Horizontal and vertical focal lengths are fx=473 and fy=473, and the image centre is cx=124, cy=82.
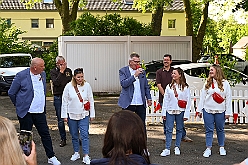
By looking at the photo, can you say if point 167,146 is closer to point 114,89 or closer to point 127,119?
point 127,119

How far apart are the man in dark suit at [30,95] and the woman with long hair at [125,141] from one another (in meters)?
4.85

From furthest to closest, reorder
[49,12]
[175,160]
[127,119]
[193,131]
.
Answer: [49,12], [193,131], [175,160], [127,119]

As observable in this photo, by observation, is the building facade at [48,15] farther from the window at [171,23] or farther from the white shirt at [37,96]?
the white shirt at [37,96]

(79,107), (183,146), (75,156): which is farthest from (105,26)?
(79,107)

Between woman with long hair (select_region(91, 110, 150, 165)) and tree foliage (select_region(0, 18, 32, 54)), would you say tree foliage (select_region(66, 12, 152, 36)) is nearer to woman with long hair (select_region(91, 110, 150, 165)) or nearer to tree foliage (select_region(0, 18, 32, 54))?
tree foliage (select_region(0, 18, 32, 54))

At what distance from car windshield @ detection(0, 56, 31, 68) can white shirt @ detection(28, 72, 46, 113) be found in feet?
49.2

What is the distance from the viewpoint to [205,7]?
1003 inches

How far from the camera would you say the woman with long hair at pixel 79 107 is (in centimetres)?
834

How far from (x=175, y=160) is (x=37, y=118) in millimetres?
2627

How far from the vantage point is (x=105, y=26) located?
2219 cm

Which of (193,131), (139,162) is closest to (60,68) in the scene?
(193,131)

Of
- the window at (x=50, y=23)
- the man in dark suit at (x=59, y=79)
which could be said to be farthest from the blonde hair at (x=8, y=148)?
the window at (x=50, y=23)

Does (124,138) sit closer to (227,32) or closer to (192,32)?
(192,32)

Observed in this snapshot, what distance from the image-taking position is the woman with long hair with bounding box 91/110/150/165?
315cm
